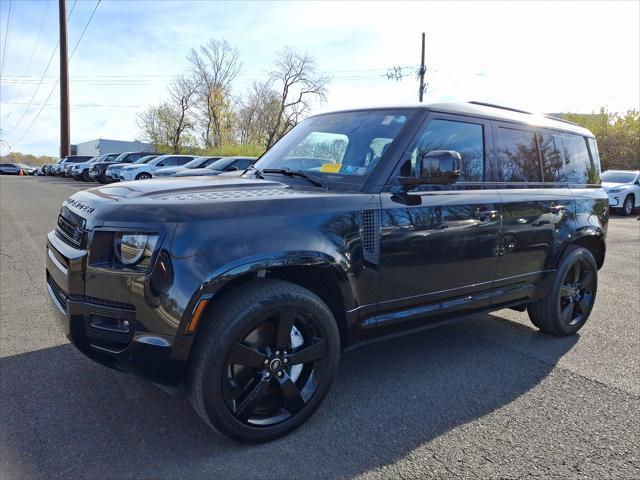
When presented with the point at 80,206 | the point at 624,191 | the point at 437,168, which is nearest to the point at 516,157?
the point at 437,168

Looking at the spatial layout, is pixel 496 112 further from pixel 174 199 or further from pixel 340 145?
pixel 174 199

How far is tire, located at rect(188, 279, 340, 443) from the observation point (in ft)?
8.28

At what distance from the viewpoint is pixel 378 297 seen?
10.3ft

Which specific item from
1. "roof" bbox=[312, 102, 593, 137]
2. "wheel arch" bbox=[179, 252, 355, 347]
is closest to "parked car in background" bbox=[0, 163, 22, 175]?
"roof" bbox=[312, 102, 593, 137]

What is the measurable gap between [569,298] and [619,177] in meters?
16.1

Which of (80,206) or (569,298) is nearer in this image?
(80,206)

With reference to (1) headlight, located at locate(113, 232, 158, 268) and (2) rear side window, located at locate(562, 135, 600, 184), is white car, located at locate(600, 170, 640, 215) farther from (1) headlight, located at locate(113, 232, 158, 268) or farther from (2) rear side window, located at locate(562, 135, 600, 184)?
(1) headlight, located at locate(113, 232, 158, 268)

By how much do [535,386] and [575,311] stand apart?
→ 59.0 inches

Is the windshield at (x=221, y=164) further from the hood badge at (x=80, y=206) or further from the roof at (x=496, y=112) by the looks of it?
the hood badge at (x=80, y=206)

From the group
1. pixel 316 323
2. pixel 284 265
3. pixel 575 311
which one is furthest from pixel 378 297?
pixel 575 311

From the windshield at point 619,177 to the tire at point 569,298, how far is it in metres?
14.9

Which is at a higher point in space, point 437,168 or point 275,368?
point 437,168

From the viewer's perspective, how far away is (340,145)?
360 cm

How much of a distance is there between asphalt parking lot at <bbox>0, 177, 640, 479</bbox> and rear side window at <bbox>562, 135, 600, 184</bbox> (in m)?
1.47
